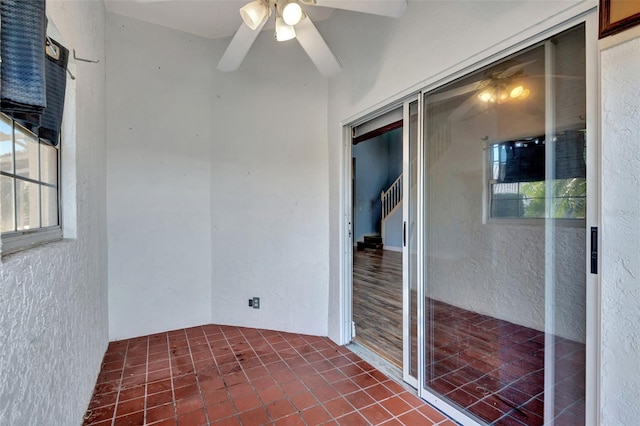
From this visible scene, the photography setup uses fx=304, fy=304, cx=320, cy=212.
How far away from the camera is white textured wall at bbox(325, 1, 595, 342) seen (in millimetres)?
1425

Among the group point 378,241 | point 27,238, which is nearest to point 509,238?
point 27,238

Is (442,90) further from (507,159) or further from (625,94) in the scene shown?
(625,94)

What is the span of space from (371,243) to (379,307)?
5005 millimetres

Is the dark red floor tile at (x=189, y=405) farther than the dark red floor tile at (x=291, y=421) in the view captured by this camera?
Yes

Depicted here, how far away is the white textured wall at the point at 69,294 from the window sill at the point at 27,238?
0.05 metres

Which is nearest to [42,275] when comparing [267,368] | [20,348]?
[20,348]

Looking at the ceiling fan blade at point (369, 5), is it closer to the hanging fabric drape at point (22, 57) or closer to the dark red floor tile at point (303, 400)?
the hanging fabric drape at point (22, 57)

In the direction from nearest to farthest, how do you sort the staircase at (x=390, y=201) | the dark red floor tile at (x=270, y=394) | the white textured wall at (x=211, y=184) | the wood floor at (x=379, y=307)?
1. the dark red floor tile at (x=270, y=394)
2. the wood floor at (x=379, y=307)
3. the white textured wall at (x=211, y=184)
4. the staircase at (x=390, y=201)

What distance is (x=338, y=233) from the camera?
108 inches

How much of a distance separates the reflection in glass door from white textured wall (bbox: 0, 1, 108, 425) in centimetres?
198

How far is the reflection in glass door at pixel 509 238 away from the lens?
52.5 inches

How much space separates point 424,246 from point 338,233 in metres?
0.89

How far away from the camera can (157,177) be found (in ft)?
9.73

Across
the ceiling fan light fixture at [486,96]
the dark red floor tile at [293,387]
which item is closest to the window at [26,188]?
the dark red floor tile at [293,387]
